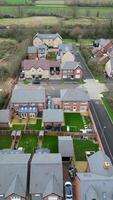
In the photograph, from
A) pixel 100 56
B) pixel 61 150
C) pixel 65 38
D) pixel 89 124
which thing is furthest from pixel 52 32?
pixel 61 150

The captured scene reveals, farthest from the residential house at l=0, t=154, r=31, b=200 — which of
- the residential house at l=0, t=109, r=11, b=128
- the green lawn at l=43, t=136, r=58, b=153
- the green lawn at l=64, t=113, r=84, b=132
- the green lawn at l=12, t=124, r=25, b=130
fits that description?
the green lawn at l=64, t=113, r=84, b=132

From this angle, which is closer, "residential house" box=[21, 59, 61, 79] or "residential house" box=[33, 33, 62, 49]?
"residential house" box=[21, 59, 61, 79]

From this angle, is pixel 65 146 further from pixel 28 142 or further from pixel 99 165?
pixel 99 165

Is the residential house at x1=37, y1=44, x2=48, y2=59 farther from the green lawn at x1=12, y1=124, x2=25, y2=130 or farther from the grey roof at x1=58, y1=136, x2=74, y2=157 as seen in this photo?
the grey roof at x1=58, y1=136, x2=74, y2=157

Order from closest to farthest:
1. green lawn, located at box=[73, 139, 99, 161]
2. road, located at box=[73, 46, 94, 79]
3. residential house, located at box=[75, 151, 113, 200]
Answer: residential house, located at box=[75, 151, 113, 200] < green lawn, located at box=[73, 139, 99, 161] < road, located at box=[73, 46, 94, 79]

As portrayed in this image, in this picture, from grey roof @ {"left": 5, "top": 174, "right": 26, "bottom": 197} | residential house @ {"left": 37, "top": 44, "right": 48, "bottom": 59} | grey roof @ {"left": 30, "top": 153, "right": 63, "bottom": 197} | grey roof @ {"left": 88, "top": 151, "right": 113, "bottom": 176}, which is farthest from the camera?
residential house @ {"left": 37, "top": 44, "right": 48, "bottom": 59}

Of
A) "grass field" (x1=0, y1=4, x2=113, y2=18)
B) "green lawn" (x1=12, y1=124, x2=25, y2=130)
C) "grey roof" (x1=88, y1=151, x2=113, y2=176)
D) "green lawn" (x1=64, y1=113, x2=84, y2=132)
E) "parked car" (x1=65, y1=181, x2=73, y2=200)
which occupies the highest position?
"grass field" (x1=0, y1=4, x2=113, y2=18)

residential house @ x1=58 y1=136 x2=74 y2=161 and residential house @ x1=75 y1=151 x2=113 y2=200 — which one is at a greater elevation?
residential house @ x1=75 y1=151 x2=113 y2=200

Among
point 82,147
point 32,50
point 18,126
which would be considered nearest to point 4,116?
point 18,126
